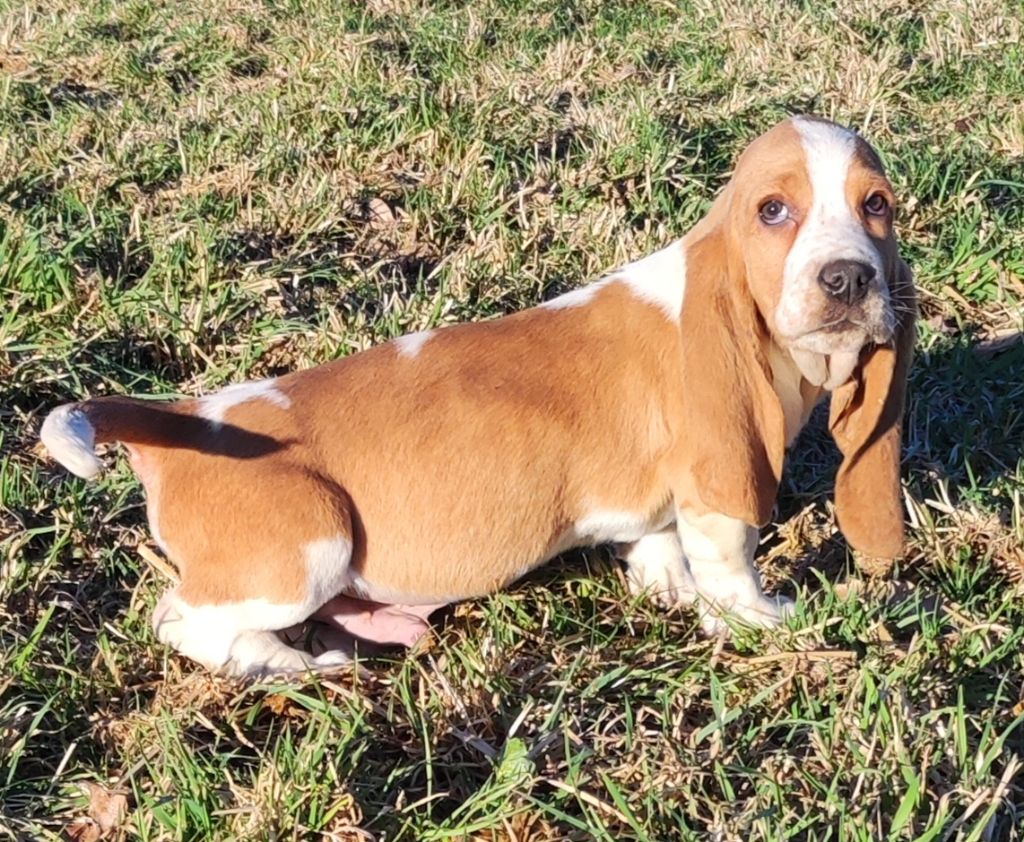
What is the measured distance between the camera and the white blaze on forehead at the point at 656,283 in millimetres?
3318

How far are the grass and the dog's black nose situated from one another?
849 mm

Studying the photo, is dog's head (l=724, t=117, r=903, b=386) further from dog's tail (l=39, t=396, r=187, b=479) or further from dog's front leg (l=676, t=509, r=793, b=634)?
dog's tail (l=39, t=396, r=187, b=479)

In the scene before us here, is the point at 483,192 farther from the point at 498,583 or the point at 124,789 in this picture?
the point at 124,789

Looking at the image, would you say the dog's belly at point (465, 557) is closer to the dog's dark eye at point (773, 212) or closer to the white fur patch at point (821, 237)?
the white fur patch at point (821, 237)

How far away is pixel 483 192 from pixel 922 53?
9.09ft

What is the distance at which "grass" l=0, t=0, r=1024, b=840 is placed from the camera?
2812mm

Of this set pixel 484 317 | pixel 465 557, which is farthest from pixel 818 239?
pixel 484 317

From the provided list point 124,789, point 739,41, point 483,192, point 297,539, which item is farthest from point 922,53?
point 124,789

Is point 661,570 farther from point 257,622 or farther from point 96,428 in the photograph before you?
point 96,428

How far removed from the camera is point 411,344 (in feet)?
11.2

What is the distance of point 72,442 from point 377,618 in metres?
1.00

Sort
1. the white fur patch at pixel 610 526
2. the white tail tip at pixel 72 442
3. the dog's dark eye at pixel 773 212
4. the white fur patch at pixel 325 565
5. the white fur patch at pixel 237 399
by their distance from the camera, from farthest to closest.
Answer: the white fur patch at pixel 610 526 < the white fur patch at pixel 237 399 < the white fur patch at pixel 325 565 < the dog's dark eye at pixel 773 212 < the white tail tip at pixel 72 442

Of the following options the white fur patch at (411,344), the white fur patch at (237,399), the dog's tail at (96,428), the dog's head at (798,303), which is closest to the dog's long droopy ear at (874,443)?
the dog's head at (798,303)

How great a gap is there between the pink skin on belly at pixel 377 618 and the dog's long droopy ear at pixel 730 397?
84cm
